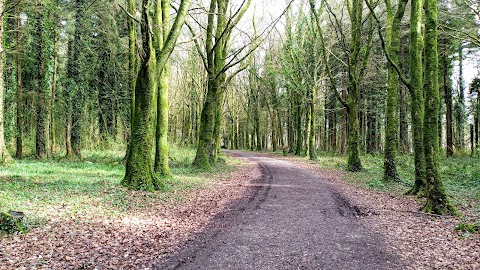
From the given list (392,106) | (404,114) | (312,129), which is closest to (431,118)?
(392,106)

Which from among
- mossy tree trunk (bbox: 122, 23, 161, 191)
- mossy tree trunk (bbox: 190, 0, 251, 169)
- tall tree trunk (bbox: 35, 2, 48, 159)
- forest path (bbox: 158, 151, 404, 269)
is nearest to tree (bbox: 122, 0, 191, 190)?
mossy tree trunk (bbox: 122, 23, 161, 191)

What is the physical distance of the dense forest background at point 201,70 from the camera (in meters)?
10.4

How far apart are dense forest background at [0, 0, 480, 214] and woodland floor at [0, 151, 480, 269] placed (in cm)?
182

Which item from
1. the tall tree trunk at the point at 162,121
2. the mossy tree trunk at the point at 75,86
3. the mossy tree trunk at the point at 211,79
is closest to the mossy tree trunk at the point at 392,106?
the mossy tree trunk at the point at 211,79

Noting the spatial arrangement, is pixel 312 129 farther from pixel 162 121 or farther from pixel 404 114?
pixel 162 121

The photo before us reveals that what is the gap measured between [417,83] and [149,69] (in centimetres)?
869

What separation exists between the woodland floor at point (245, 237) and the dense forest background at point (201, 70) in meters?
1.82

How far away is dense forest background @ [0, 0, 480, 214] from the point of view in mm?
10375

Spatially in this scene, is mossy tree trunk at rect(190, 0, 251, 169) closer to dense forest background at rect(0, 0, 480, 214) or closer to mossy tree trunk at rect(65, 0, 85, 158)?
dense forest background at rect(0, 0, 480, 214)

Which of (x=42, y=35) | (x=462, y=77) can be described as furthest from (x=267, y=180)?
(x=462, y=77)

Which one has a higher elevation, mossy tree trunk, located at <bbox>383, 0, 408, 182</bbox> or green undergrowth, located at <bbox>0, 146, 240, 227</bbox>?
mossy tree trunk, located at <bbox>383, 0, 408, 182</bbox>

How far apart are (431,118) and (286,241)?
529 centimetres

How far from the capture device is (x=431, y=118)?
834 centimetres

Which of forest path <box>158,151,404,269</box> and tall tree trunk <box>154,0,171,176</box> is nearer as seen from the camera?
forest path <box>158,151,404,269</box>
